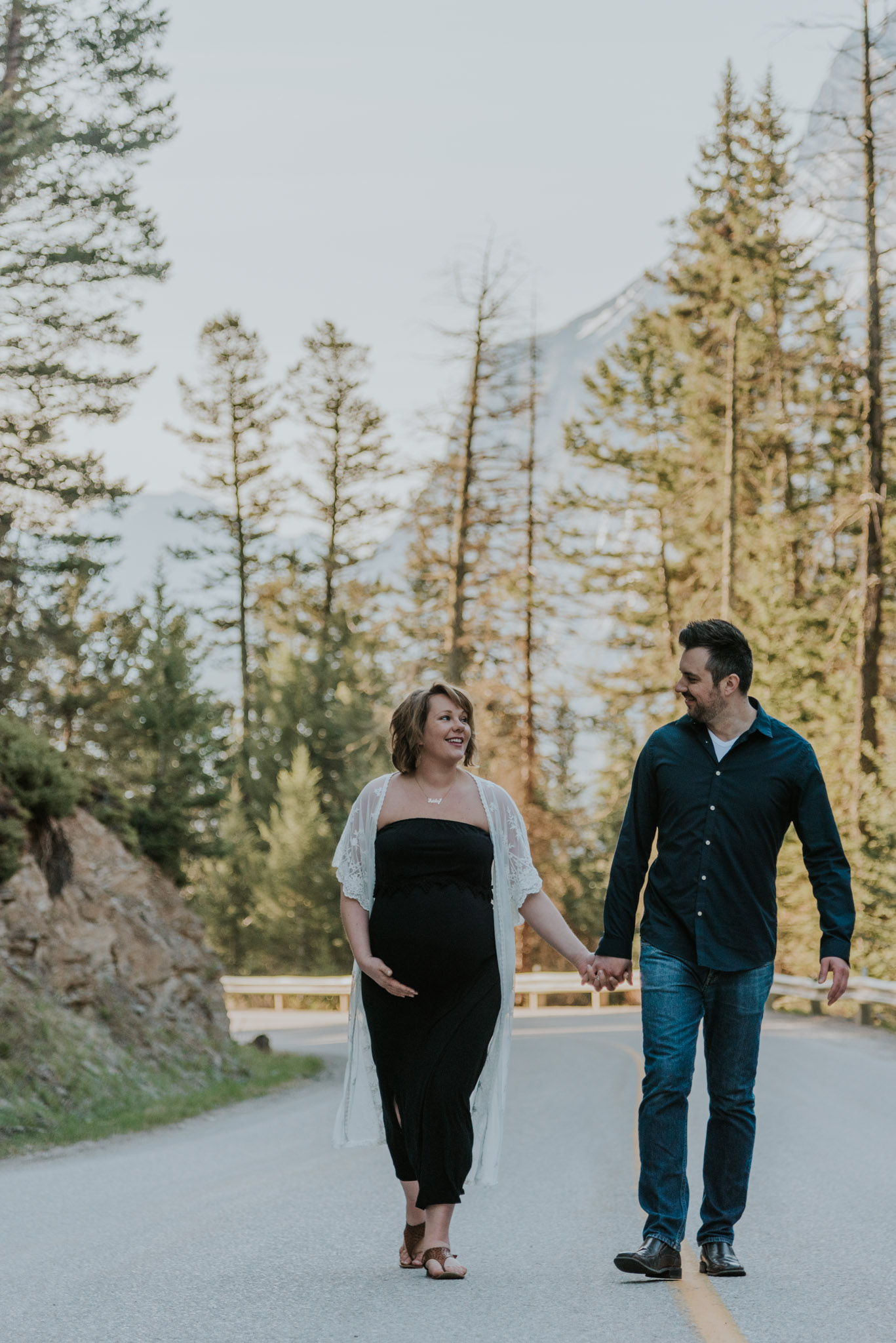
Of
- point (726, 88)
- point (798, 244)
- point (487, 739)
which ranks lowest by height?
point (487, 739)

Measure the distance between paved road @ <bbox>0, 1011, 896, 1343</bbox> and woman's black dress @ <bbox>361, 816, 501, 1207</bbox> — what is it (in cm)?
59

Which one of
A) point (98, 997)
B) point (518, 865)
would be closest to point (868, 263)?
point (98, 997)

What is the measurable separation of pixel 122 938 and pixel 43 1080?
4.17 meters

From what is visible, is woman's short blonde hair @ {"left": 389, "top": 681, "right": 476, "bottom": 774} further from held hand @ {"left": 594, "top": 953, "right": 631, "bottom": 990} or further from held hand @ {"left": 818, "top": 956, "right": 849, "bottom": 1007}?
held hand @ {"left": 818, "top": 956, "right": 849, "bottom": 1007}

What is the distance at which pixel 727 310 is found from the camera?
38.2 meters

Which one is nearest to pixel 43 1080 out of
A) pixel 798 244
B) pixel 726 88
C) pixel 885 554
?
pixel 798 244

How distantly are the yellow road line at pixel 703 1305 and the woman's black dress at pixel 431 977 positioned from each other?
0.88 meters

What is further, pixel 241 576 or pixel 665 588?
pixel 241 576

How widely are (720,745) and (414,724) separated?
1.16 meters

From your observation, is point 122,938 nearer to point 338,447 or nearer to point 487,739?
point 487,739

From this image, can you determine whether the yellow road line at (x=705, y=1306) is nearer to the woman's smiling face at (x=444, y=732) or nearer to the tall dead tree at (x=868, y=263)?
the woman's smiling face at (x=444, y=732)

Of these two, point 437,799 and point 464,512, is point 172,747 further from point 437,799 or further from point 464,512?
point 437,799

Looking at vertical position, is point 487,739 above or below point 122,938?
above

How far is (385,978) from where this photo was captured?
17.5 ft
